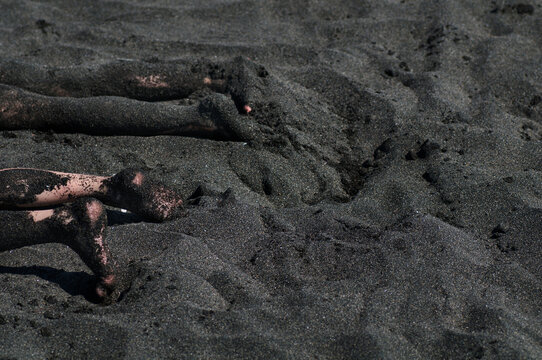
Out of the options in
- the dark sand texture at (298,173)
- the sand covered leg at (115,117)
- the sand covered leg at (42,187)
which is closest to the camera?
the dark sand texture at (298,173)

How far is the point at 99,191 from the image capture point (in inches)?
114

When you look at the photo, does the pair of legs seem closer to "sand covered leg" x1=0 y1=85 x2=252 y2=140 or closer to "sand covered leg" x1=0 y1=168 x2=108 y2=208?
"sand covered leg" x1=0 y1=168 x2=108 y2=208

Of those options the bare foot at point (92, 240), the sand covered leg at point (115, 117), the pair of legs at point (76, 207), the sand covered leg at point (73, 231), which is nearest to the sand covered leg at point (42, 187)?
the pair of legs at point (76, 207)

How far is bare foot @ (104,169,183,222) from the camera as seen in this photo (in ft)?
9.31

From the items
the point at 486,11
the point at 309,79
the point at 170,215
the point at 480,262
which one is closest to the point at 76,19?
the point at 309,79

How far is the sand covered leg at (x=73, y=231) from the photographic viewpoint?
8.19 ft

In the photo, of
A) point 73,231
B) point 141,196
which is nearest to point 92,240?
point 73,231

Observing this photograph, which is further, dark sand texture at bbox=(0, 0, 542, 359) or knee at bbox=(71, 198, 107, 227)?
knee at bbox=(71, 198, 107, 227)

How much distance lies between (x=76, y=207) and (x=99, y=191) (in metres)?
0.33

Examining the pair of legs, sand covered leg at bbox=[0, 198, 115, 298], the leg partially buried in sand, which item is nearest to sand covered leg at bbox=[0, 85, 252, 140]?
the leg partially buried in sand

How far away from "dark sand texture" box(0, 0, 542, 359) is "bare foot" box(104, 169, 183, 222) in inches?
2.5

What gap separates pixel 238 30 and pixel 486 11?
1.80 meters

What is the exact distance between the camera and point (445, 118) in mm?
3676

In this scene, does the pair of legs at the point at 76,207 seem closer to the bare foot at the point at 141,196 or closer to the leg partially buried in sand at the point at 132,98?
the bare foot at the point at 141,196
